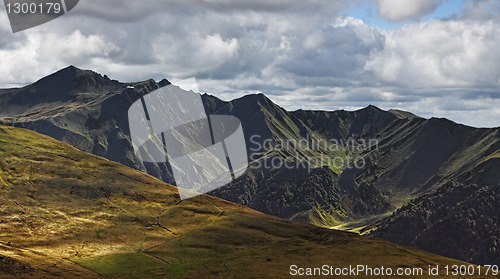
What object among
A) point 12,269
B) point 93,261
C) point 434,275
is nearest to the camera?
point 12,269

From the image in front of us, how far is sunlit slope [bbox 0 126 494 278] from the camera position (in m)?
137

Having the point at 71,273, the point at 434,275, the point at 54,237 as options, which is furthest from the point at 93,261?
the point at 434,275

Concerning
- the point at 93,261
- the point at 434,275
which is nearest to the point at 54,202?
the point at 93,261

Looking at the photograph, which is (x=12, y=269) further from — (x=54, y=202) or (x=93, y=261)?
(x=54, y=202)

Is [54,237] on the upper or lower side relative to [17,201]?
lower

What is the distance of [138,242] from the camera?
164 meters

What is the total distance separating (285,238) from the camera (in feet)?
609

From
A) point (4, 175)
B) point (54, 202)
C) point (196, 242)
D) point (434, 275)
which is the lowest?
point (434, 275)

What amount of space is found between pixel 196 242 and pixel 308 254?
41044mm

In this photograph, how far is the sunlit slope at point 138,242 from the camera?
137 m

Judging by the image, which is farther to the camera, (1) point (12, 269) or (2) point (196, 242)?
(2) point (196, 242)

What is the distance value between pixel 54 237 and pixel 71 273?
3464 cm

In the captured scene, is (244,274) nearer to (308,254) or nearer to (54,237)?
(308,254)

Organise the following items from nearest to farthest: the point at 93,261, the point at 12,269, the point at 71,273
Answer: the point at 12,269 → the point at 71,273 → the point at 93,261
